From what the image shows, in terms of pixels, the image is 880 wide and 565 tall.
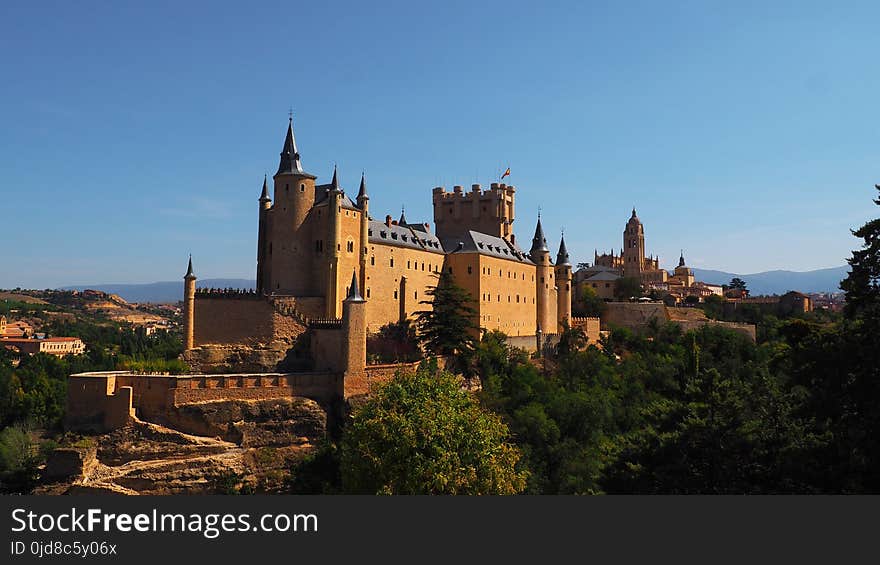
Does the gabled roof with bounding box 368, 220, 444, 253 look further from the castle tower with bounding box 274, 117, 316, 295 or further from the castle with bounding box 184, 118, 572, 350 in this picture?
the castle tower with bounding box 274, 117, 316, 295

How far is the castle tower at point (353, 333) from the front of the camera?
40.7 metres

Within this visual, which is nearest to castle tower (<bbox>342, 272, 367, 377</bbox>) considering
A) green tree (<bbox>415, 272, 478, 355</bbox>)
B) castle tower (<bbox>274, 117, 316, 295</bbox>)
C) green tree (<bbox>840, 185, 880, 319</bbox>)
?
castle tower (<bbox>274, 117, 316, 295</bbox>)

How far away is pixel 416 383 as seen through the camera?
33.8 metres

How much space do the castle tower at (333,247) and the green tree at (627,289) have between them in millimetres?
51956

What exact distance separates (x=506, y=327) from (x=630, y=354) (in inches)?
543

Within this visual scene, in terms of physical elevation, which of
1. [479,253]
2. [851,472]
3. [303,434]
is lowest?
[303,434]

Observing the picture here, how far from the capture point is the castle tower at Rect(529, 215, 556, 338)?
220 feet

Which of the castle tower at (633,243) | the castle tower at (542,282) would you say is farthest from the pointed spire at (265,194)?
the castle tower at (633,243)

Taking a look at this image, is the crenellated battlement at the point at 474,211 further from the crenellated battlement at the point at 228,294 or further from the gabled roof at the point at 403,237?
the crenellated battlement at the point at 228,294

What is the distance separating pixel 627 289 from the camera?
89688mm

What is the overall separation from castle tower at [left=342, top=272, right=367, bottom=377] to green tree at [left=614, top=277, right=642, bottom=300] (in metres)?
54.3

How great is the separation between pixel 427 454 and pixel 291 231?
2253cm

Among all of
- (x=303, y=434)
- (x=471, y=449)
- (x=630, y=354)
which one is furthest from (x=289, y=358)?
(x=630, y=354)

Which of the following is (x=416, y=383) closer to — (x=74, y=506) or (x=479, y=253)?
(x=74, y=506)
